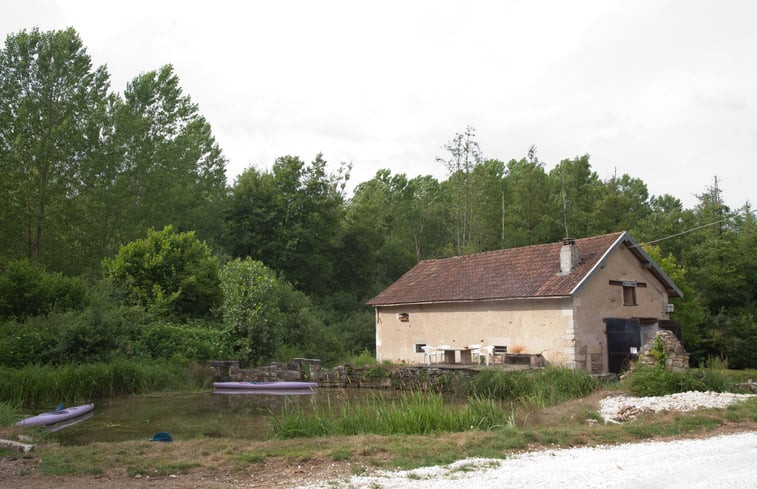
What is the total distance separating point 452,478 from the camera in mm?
6586

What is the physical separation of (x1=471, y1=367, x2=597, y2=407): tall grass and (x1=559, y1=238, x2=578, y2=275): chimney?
16.6 ft

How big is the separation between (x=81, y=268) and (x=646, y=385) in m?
26.2

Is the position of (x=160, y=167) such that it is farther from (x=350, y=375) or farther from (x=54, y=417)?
(x=54, y=417)

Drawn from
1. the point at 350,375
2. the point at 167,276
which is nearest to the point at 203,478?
the point at 350,375

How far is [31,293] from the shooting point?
2028cm

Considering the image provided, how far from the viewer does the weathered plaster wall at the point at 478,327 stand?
65.3 feet

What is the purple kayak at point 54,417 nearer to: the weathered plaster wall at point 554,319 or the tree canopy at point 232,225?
the tree canopy at point 232,225

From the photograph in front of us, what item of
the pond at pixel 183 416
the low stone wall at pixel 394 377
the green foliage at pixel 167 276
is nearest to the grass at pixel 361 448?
the pond at pixel 183 416

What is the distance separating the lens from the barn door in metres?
20.2

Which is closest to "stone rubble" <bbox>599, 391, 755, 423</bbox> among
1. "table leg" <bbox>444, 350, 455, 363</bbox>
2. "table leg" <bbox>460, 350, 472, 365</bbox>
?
"table leg" <bbox>460, 350, 472, 365</bbox>

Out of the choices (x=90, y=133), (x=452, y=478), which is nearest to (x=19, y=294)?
(x=90, y=133)

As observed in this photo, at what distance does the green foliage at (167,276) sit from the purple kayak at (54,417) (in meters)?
10.9

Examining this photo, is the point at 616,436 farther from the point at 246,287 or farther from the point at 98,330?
the point at 246,287

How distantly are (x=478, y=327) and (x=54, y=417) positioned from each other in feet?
47.5
